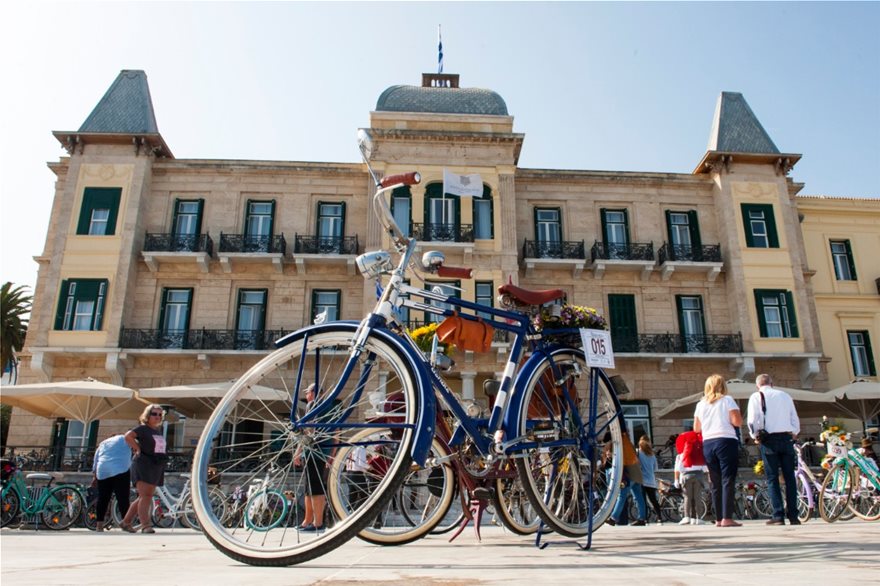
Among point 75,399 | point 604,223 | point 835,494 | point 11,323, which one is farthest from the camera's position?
point 11,323

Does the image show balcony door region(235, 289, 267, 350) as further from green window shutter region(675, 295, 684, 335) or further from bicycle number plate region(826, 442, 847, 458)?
bicycle number plate region(826, 442, 847, 458)

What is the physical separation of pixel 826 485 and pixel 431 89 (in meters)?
21.8

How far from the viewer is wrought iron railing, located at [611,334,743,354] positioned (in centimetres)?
2184

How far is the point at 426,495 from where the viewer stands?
Result: 4242mm

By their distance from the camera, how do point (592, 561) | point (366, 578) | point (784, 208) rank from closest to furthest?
point (366, 578) → point (592, 561) → point (784, 208)

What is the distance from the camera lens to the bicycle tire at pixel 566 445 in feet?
10.9

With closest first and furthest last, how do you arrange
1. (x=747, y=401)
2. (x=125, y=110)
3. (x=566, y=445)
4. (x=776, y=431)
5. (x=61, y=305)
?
(x=566, y=445)
(x=776, y=431)
(x=747, y=401)
(x=61, y=305)
(x=125, y=110)

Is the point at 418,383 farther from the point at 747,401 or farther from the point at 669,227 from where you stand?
the point at 669,227

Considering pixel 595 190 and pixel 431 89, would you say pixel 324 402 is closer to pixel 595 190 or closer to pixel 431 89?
pixel 595 190

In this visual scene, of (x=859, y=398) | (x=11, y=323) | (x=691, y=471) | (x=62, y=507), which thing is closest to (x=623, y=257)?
(x=859, y=398)

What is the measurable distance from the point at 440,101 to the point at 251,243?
941 centimetres

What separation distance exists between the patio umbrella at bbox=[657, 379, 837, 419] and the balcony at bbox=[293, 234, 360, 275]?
1164 centimetres

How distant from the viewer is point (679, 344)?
22109 mm

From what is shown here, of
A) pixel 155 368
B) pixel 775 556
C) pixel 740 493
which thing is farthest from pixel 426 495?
pixel 155 368
